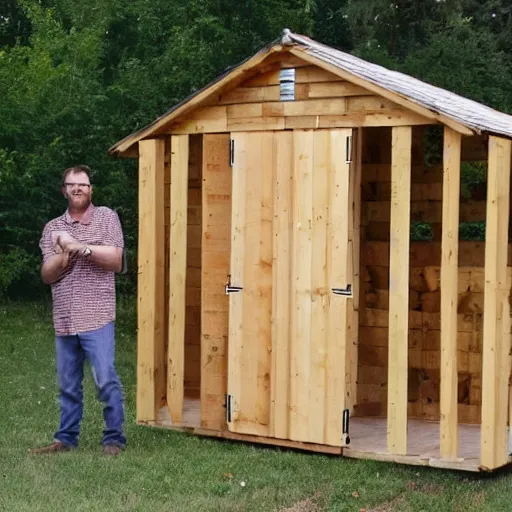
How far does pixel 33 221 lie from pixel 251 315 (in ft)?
32.1

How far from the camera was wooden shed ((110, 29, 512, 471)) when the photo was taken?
297 inches

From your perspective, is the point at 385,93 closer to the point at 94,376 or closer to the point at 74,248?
the point at 74,248

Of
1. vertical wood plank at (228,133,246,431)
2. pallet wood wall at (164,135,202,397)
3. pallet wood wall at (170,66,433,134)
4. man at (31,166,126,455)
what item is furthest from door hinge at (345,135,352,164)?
pallet wood wall at (164,135,202,397)

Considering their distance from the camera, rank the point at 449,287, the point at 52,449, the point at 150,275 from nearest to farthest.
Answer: the point at 449,287 → the point at 52,449 → the point at 150,275

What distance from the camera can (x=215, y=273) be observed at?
8.69m

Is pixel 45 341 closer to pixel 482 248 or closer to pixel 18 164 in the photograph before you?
pixel 18 164

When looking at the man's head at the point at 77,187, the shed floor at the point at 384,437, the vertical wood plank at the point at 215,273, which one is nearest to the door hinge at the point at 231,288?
the vertical wood plank at the point at 215,273

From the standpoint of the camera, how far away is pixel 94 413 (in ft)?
31.6

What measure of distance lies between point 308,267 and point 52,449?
7.64 feet

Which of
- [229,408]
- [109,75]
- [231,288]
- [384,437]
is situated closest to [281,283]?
[231,288]

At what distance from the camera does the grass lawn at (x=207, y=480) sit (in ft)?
22.5

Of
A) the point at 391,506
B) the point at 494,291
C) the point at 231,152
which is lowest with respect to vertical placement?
the point at 391,506

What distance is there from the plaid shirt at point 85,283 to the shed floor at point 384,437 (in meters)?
1.56

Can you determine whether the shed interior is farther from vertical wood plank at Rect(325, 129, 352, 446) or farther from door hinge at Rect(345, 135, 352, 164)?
door hinge at Rect(345, 135, 352, 164)
